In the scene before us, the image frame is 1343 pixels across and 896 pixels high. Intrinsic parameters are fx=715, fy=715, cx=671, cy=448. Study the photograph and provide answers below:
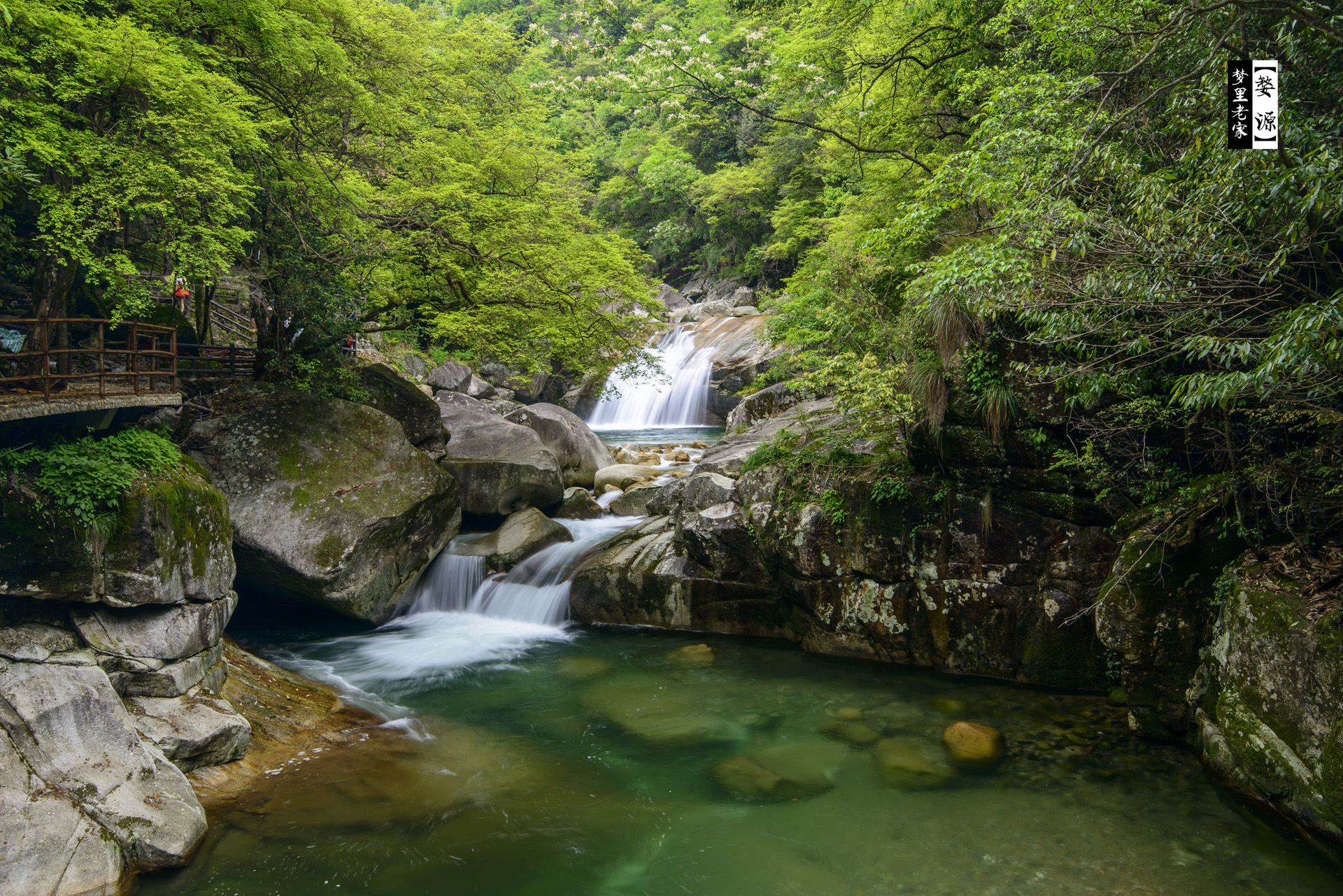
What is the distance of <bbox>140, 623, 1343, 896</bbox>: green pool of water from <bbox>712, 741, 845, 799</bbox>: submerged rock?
0.02 m

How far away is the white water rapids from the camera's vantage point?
32.7 ft

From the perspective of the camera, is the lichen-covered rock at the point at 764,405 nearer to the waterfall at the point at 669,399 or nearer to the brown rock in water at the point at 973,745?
the waterfall at the point at 669,399

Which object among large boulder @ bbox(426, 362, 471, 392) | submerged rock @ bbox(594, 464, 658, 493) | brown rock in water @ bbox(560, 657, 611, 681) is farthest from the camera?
large boulder @ bbox(426, 362, 471, 392)

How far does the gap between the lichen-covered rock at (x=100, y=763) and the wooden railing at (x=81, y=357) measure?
319 cm

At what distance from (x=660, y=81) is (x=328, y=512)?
7939 mm

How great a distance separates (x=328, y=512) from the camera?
1088 cm

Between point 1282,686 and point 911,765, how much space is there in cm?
322

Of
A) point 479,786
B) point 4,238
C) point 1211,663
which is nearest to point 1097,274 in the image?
point 1211,663

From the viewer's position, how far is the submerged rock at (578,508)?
1525 centimetres

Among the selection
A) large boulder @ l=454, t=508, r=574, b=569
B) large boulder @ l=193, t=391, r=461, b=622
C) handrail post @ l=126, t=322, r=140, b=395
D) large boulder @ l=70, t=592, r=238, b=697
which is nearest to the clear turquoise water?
large boulder @ l=454, t=508, r=574, b=569

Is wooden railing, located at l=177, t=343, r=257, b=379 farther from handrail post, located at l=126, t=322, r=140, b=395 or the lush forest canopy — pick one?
handrail post, located at l=126, t=322, r=140, b=395

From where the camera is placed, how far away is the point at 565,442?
701 inches

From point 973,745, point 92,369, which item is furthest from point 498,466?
point 973,745

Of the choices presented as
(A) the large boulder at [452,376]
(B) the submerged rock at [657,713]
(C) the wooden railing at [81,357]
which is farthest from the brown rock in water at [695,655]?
(A) the large boulder at [452,376]
